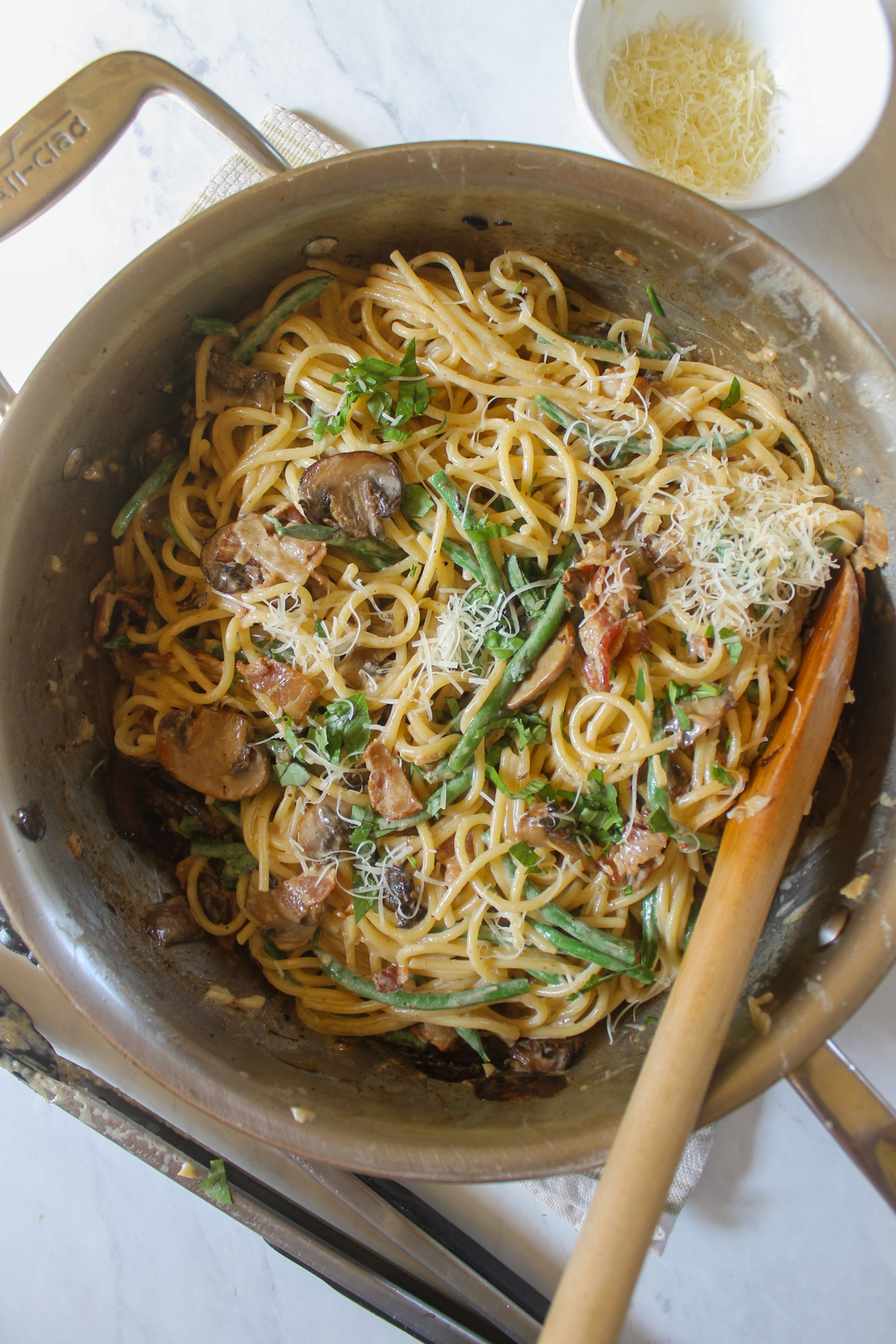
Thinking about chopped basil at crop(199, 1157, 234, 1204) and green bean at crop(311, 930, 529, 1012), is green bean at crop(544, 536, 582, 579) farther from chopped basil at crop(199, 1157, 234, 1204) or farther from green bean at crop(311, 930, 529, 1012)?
chopped basil at crop(199, 1157, 234, 1204)

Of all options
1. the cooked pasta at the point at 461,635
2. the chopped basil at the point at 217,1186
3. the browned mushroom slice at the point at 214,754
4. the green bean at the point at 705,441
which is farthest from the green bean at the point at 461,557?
the chopped basil at the point at 217,1186

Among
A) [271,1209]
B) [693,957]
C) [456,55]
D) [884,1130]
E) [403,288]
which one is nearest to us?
[693,957]

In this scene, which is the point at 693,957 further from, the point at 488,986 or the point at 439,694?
the point at 439,694

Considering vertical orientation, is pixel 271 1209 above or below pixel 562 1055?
below

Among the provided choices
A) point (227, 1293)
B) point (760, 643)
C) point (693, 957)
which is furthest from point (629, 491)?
point (227, 1293)

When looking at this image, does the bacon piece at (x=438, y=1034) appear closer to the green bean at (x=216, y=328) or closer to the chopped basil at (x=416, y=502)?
the chopped basil at (x=416, y=502)

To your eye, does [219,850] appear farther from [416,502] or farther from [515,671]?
[416,502]

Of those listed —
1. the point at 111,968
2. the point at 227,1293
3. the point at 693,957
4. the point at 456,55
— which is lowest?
the point at 227,1293

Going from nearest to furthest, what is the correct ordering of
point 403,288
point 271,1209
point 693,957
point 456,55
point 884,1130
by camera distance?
point 693,957
point 884,1130
point 403,288
point 271,1209
point 456,55
